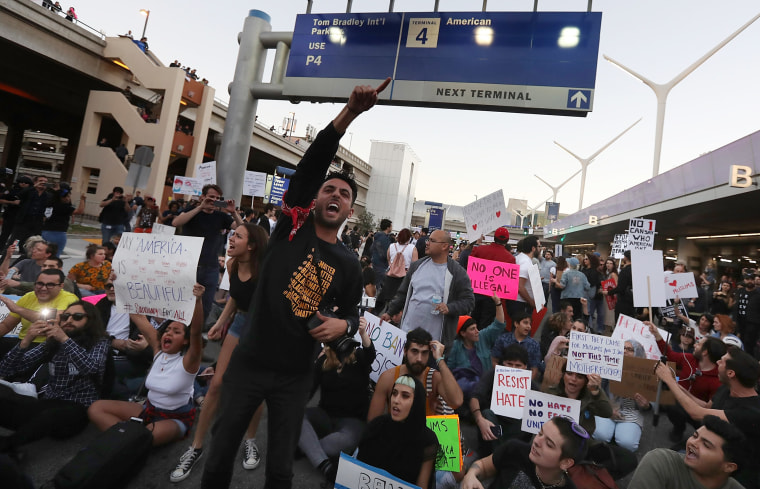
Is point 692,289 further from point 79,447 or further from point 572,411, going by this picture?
point 79,447

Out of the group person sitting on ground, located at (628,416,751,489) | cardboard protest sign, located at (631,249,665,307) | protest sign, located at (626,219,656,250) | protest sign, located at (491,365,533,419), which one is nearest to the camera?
person sitting on ground, located at (628,416,751,489)

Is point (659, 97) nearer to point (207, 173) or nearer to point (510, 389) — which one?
point (207, 173)

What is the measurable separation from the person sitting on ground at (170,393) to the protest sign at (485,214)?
13.7ft

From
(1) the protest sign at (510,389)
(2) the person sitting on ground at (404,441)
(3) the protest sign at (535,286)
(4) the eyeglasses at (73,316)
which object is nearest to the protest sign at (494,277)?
(3) the protest sign at (535,286)

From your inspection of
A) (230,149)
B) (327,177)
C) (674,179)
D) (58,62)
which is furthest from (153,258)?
(58,62)

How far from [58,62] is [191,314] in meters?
20.6

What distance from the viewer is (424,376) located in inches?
138

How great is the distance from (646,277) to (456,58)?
505 centimetres

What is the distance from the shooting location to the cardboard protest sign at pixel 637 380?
4176 millimetres

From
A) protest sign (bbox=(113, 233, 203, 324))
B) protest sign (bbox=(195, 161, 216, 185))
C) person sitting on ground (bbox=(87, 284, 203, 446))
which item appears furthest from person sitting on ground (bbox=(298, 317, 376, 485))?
protest sign (bbox=(195, 161, 216, 185))

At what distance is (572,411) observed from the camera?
10.7 ft

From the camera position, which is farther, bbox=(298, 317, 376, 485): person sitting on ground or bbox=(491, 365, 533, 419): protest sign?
bbox=(491, 365, 533, 419): protest sign

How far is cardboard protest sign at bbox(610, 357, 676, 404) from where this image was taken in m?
4.18

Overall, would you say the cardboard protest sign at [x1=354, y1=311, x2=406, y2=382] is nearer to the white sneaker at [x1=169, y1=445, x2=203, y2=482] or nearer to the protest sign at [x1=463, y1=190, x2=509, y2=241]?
the white sneaker at [x1=169, y1=445, x2=203, y2=482]
